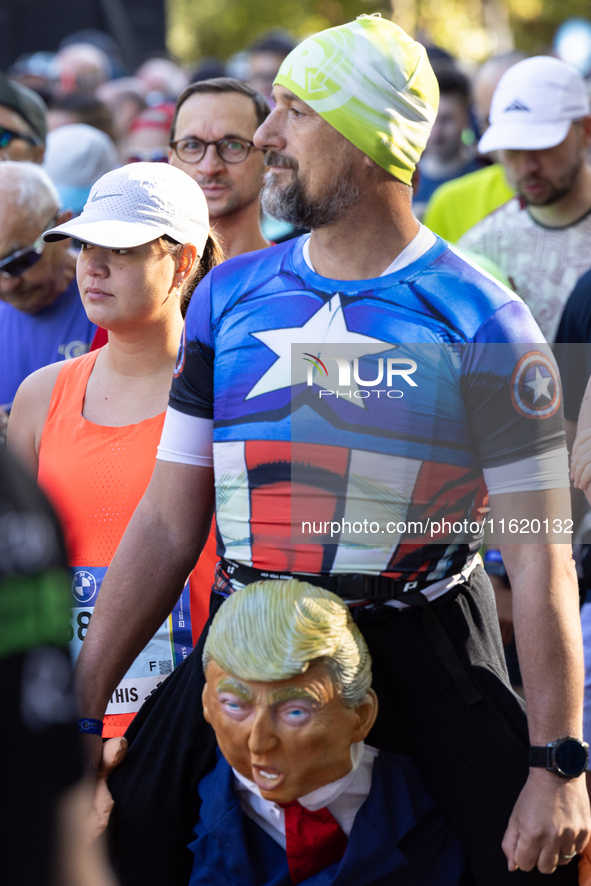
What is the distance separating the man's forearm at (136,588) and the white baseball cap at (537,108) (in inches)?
109

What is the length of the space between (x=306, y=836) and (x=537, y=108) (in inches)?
135

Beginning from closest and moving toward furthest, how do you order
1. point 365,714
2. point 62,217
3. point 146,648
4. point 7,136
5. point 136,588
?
point 365,714
point 136,588
point 146,648
point 62,217
point 7,136

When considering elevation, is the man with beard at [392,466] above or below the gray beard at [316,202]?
below

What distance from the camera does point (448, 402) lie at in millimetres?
2053

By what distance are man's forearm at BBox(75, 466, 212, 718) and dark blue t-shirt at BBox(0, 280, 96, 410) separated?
5.15 ft

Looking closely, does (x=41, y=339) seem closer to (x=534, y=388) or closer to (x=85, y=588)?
(x=85, y=588)

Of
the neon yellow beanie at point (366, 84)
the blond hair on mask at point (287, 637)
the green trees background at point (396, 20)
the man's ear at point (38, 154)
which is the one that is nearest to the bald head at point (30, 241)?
the man's ear at point (38, 154)

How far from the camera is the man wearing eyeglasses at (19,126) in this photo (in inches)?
195

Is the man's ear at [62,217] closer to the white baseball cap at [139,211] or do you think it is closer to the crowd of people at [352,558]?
the white baseball cap at [139,211]

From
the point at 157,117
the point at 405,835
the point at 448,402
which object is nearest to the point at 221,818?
the point at 405,835

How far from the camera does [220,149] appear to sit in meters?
3.83

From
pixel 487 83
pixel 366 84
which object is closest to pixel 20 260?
pixel 366 84

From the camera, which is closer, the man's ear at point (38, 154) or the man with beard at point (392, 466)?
the man with beard at point (392, 466)

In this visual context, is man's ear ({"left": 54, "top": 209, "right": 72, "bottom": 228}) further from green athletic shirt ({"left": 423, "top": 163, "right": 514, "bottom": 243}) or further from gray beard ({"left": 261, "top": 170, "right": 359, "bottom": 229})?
green athletic shirt ({"left": 423, "top": 163, "right": 514, "bottom": 243})
